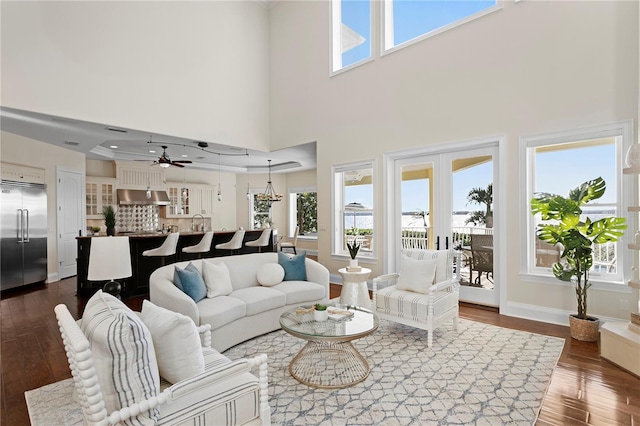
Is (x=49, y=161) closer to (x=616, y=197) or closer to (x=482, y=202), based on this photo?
(x=482, y=202)

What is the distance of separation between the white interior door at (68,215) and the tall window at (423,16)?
23.6 ft

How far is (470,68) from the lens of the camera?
478 cm

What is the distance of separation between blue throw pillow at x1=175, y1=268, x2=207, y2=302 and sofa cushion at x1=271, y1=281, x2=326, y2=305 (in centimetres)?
93

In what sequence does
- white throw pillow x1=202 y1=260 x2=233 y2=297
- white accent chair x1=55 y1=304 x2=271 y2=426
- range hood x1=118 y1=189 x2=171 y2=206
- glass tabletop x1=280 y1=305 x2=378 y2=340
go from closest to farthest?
white accent chair x1=55 y1=304 x2=271 y2=426 < glass tabletop x1=280 y1=305 x2=378 y2=340 < white throw pillow x1=202 y1=260 x2=233 y2=297 < range hood x1=118 y1=189 x2=171 y2=206

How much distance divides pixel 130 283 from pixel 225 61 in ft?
15.5

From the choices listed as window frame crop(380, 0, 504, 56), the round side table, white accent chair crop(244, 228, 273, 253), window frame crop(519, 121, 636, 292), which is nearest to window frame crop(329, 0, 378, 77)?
window frame crop(380, 0, 504, 56)

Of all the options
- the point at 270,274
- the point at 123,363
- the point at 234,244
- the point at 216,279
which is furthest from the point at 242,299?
the point at 234,244

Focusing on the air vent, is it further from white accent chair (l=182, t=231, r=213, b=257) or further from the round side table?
the round side table

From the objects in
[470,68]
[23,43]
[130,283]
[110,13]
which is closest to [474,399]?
[470,68]

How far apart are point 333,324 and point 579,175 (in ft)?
11.4

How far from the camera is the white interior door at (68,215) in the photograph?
7125 millimetres

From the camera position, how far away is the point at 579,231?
11.9ft

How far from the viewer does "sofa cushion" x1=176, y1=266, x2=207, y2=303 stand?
10.9 ft

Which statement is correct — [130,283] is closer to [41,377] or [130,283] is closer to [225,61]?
[41,377]
